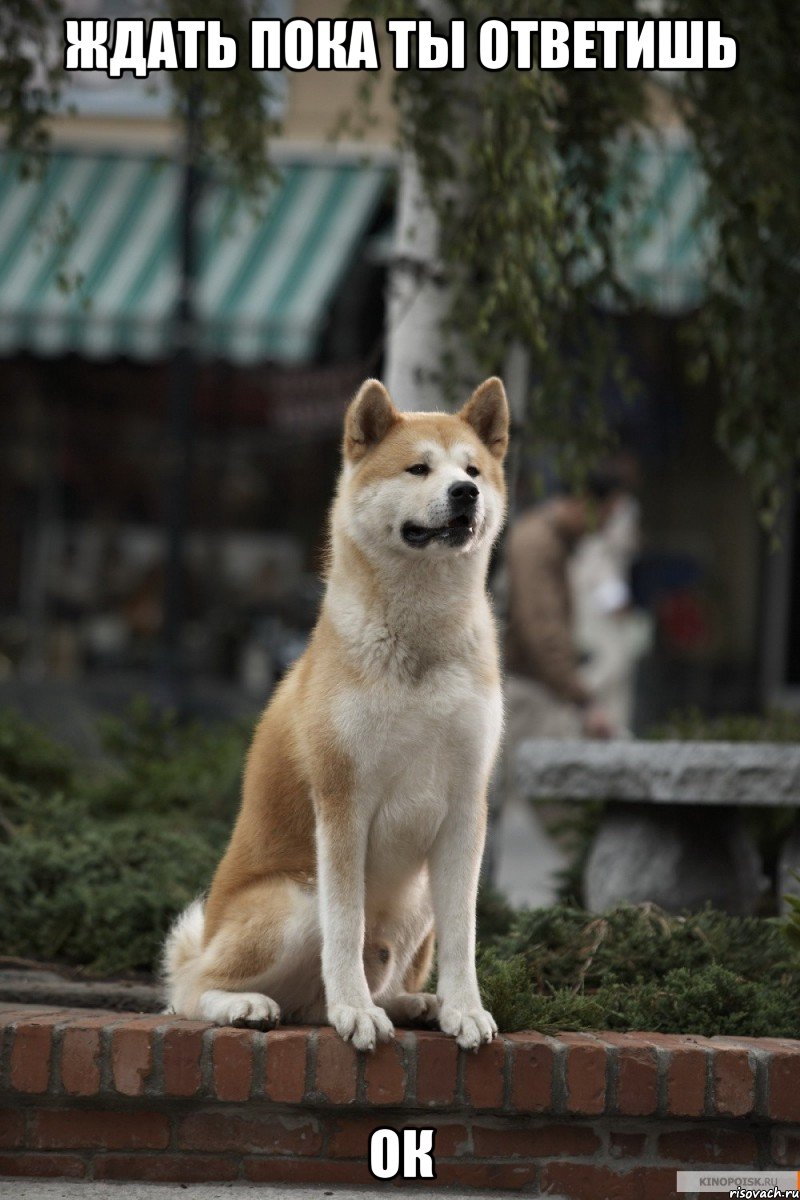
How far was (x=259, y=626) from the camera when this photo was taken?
13.1 metres

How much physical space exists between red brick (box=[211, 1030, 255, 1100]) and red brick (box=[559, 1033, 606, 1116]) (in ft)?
2.32

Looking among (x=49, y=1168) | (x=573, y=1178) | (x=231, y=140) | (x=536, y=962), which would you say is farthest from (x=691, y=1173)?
(x=231, y=140)

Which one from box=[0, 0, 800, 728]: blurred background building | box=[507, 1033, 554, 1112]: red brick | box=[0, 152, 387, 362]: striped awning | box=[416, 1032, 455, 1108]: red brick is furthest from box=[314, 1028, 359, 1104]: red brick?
box=[0, 0, 800, 728]: blurred background building

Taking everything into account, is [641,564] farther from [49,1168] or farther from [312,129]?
[49,1168]

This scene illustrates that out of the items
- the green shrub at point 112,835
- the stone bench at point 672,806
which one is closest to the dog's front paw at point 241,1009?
the green shrub at point 112,835

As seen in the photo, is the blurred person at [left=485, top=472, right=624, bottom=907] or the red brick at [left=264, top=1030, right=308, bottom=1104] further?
the blurred person at [left=485, top=472, right=624, bottom=907]

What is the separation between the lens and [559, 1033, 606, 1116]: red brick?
3.42 metres

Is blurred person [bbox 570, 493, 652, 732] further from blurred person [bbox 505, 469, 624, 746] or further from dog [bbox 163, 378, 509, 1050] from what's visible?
dog [bbox 163, 378, 509, 1050]

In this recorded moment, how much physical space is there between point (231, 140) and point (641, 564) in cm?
795

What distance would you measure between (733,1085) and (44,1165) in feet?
5.13

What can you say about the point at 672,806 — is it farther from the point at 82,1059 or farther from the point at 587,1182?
the point at 82,1059

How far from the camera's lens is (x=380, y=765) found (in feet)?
10.9

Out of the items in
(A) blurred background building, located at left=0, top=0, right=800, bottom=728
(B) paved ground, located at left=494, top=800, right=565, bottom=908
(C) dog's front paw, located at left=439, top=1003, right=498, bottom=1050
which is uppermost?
(A) blurred background building, located at left=0, top=0, right=800, bottom=728

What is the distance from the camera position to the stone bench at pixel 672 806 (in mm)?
5051
